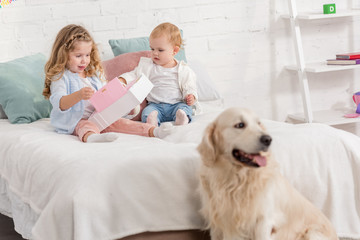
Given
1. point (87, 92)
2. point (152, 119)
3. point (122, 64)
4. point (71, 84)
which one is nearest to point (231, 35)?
point (122, 64)

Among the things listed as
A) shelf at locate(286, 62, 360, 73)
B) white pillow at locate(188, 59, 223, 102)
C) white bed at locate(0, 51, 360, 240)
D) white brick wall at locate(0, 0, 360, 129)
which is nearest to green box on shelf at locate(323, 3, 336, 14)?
white brick wall at locate(0, 0, 360, 129)

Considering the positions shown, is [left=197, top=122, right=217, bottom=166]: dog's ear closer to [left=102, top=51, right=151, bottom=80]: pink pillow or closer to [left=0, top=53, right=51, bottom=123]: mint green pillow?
[left=102, top=51, right=151, bottom=80]: pink pillow

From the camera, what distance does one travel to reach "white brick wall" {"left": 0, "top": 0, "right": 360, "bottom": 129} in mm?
3449

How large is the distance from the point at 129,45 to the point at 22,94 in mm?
697

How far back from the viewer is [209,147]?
1.67m

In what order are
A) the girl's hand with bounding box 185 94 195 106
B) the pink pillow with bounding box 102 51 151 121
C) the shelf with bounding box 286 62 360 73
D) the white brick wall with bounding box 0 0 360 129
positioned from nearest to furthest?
the girl's hand with bounding box 185 94 195 106
the pink pillow with bounding box 102 51 151 121
the white brick wall with bounding box 0 0 360 129
the shelf with bounding box 286 62 360 73

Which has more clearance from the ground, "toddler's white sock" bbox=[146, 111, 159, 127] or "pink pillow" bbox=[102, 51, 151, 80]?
"pink pillow" bbox=[102, 51, 151, 80]

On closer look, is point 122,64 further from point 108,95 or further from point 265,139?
point 265,139

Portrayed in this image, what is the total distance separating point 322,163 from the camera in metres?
2.03

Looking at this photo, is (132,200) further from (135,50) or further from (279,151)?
(135,50)

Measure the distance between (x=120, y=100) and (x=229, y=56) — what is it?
1497 millimetres

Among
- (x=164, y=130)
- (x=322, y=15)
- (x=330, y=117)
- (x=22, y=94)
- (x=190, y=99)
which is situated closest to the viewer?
(x=164, y=130)

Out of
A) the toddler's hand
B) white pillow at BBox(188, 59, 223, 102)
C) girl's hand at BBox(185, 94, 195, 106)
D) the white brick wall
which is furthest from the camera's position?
the white brick wall

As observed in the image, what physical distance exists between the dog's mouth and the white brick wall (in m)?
2.07
